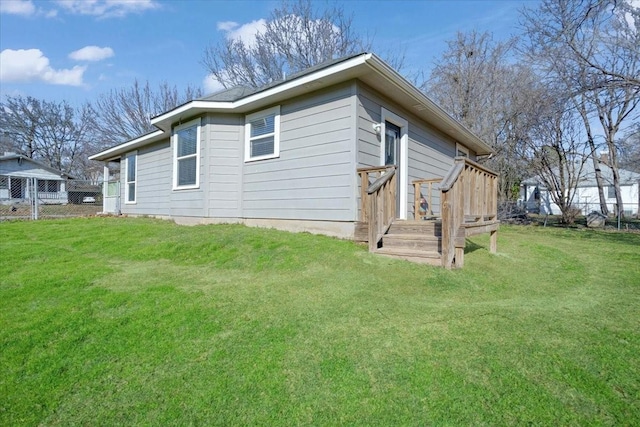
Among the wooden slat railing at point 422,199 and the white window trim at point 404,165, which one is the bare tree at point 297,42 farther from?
the wooden slat railing at point 422,199

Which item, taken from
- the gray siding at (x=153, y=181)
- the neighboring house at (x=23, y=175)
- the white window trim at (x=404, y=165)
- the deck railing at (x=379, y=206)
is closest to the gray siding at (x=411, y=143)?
the white window trim at (x=404, y=165)

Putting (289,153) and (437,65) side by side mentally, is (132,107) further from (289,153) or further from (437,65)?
(289,153)

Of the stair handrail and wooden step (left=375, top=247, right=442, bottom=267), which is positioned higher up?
the stair handrail

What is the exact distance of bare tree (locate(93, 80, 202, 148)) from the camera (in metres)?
24.0

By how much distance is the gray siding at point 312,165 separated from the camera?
19.2ft

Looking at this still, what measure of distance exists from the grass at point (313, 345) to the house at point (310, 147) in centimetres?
201

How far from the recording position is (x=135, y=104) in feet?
79.2

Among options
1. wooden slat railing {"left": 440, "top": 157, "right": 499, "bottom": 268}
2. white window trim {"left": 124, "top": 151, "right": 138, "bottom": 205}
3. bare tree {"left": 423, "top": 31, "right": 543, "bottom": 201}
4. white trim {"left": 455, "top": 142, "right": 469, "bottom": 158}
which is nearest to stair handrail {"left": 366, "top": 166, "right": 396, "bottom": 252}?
wooden slat railing {"left": 440, "top": 157, "right": 499, "bottom": 268}

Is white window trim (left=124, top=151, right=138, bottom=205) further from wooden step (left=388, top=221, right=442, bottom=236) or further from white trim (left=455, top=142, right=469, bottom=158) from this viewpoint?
white trim (left=455, top=142, right=469, bottom=158)

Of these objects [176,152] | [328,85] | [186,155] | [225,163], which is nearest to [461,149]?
[328,85]

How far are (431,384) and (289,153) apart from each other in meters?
5.45

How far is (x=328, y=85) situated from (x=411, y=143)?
8.78ft

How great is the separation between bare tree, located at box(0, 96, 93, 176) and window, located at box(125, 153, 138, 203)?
62.2 ft

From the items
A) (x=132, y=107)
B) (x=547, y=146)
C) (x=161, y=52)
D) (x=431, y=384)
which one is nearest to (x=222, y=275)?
(x=431, y=384)
